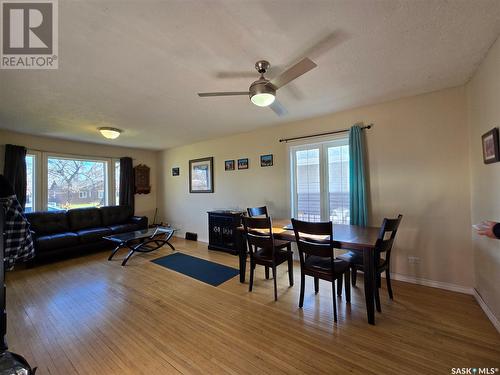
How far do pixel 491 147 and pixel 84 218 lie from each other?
6545mm

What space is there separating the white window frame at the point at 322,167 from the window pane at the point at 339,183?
63mm

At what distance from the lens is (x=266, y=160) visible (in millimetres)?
4215

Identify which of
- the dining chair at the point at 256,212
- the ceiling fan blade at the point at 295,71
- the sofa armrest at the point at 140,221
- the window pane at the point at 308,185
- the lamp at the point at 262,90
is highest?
the ceiling fan blade at the point at 295,71

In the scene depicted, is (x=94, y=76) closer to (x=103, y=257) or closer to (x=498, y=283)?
(x=103, y=257)

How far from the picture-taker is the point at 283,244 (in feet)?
9.96

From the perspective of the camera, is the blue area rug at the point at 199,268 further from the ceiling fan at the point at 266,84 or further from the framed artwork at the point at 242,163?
the ceiling fan at the point at 266,84

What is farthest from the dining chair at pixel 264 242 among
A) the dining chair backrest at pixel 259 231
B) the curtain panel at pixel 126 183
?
the curtain panel at pixel 126 183

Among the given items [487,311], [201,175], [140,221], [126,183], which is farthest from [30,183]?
[487,311]

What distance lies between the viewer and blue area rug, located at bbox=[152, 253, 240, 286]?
3117 millimetres

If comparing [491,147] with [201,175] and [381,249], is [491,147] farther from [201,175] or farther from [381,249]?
[201,175]

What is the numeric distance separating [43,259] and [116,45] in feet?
13.3

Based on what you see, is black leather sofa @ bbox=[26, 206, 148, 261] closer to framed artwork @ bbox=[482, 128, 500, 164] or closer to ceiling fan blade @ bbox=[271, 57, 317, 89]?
ceiling fan blade @ bbox=[271, 57, 317, 89]

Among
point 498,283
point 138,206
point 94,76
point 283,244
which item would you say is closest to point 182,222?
point 138,206

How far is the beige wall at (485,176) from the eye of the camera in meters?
1.84
